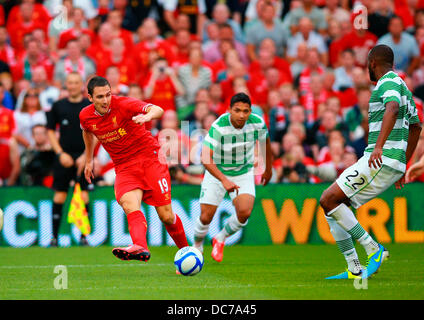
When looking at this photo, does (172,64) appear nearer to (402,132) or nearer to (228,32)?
(228,32)

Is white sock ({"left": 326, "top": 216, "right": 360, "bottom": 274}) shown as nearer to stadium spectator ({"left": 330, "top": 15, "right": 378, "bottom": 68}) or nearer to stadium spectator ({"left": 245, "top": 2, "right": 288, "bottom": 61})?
stadium spectator ({"left": 330, "top": 15, "right": 378, "bottom": 68})

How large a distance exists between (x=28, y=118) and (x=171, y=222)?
6833mm

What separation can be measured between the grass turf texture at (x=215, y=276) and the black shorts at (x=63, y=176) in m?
1.18

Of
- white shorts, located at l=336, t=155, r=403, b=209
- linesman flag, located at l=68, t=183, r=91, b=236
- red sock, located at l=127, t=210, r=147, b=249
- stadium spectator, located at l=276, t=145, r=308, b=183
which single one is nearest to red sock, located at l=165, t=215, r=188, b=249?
red sock, located at l=127, t=210, r=147, b=249

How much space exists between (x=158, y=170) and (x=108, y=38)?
8.29 metres

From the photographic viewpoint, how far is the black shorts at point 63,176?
1337cm

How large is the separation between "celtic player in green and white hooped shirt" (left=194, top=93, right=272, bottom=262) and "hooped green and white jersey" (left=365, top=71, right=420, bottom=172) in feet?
8.11

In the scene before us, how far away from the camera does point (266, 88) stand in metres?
16.2

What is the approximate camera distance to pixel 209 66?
54.2 feet

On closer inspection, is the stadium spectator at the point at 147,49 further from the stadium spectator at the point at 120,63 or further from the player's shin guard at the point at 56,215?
the player's shin guard at the point at 56,215

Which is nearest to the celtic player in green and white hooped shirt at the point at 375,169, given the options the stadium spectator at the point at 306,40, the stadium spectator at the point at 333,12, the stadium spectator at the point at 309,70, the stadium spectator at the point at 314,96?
the stadium spectator at the point at 314,96

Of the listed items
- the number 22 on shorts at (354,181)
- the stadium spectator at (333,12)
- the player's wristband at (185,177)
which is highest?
the stadium spectator at (333,12)

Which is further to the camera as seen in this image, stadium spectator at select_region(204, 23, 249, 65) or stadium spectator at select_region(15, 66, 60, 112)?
stadium spectator at select_region(204, 23, 249, 65)

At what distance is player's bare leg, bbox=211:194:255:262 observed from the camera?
1058 cm
